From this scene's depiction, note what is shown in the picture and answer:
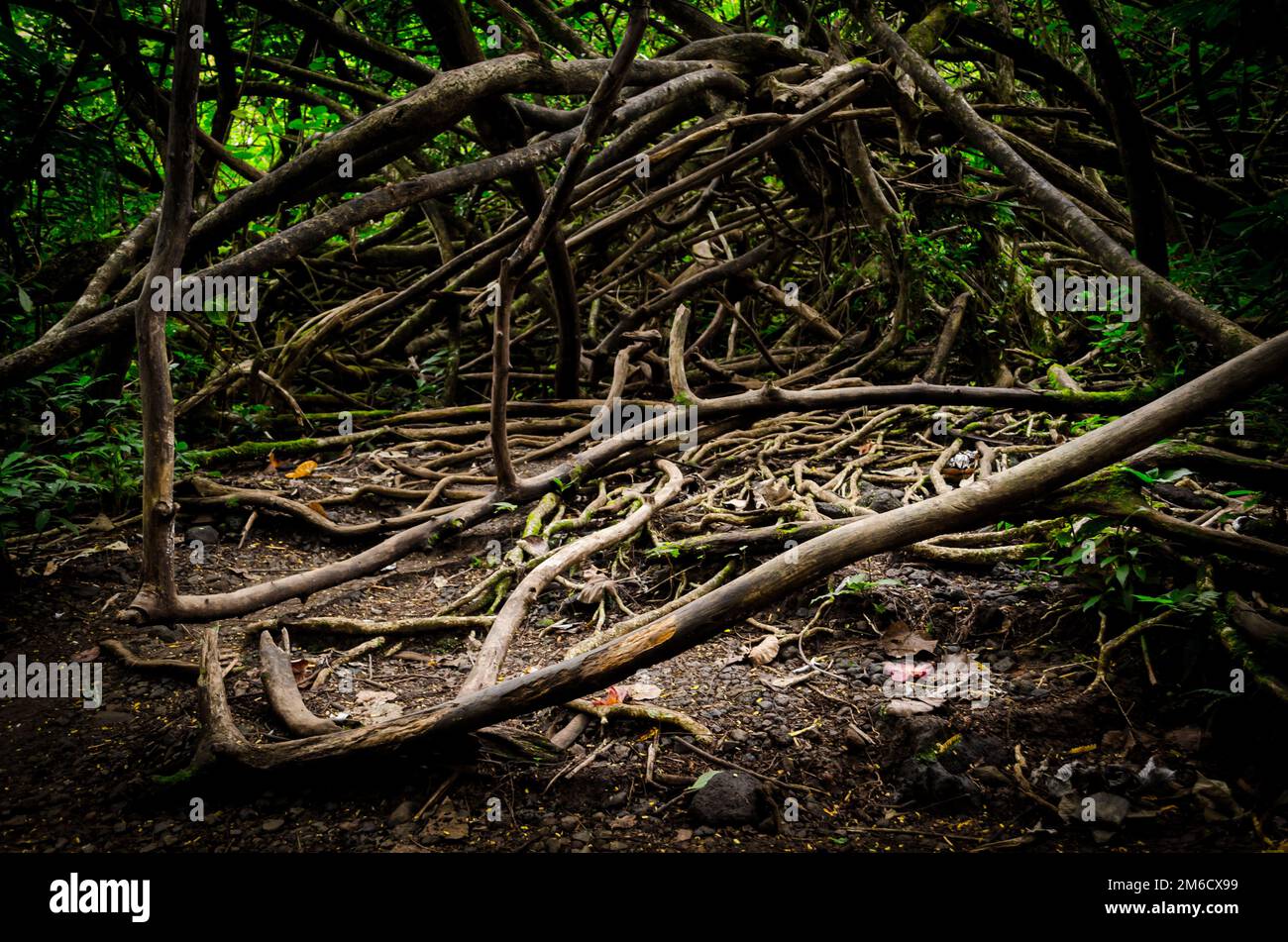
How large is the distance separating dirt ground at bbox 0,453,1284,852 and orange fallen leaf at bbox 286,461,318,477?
6.23 feet

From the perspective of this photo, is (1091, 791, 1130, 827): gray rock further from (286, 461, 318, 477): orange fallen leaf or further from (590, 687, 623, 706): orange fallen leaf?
(286, 461, 318, 477): orange fallen leaf

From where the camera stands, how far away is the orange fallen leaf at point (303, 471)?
471 centimetres

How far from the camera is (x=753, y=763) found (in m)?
2.19

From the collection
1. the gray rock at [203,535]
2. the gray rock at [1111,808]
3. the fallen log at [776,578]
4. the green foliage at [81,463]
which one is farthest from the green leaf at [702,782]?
the green foliage at [81,463]

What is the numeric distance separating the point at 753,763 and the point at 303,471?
361 centimetres

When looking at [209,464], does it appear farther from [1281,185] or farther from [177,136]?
[1281,185]

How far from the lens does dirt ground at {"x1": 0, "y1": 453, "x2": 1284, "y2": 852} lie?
6.15ft

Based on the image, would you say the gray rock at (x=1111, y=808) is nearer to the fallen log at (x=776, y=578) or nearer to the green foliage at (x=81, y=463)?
the fallen log at (x=776, y=578)

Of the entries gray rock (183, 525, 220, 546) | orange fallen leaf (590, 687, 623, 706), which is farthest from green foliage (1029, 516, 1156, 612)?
gray rock (183, 525, 220, 546)

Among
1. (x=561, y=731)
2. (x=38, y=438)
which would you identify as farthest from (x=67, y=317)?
(x=561, y=731)

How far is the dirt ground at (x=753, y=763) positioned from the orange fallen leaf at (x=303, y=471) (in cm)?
190

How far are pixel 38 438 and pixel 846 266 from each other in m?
5.39

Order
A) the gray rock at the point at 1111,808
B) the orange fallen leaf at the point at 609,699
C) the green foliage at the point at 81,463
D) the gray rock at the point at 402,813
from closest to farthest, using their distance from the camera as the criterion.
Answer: the gray rock at the point at 1111,808 → the gray rock at the point at 402,813 → the orange fallen leaf at the point at 609,699 → the green foliage at the point at 81,463
